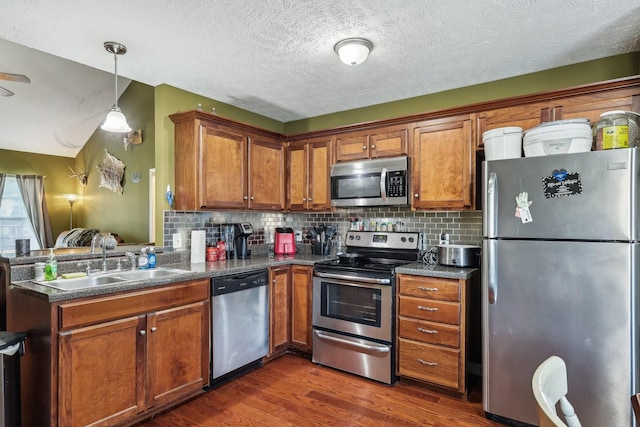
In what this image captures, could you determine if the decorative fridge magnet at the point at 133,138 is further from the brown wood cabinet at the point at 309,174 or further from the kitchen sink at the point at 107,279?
the kitchen sink at the point at 107,279

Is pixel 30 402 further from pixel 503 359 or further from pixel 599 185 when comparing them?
pixel 599 185

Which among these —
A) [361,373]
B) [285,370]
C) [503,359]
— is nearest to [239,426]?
[285,370]

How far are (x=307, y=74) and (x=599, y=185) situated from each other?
2.13 m

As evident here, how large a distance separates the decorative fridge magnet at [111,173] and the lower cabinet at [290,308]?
11.2 ft

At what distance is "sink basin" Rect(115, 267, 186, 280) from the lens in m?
2.69

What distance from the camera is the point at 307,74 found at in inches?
117

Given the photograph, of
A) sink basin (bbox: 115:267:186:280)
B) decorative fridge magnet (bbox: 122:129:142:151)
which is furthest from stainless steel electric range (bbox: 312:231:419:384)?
decorative fridge magnet (bbox: 122:129:142:151)

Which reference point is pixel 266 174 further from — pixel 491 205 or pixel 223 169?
pixel 491 205

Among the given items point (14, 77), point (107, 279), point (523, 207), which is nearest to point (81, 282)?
point (107, 279)

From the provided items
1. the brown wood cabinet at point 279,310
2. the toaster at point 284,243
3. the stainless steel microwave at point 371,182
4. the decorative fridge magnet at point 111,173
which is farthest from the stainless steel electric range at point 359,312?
the decorative fridge magnet at point 111,173

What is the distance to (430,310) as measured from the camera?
8.84ft

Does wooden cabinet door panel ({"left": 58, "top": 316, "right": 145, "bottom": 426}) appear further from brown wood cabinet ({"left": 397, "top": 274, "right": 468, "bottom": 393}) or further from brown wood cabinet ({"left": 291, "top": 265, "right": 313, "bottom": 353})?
brown wood cabinet ({"left": 397, "top": 274, "right": 468, "bottom": 393})

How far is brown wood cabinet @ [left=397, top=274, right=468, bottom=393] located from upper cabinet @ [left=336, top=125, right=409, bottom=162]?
1.13m

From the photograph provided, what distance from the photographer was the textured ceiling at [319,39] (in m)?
2.01
